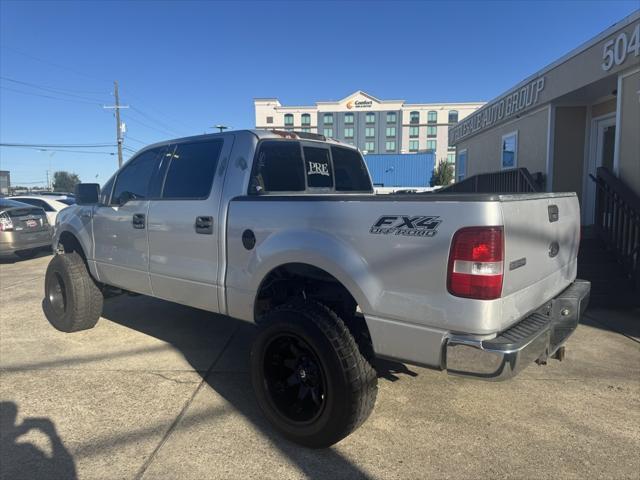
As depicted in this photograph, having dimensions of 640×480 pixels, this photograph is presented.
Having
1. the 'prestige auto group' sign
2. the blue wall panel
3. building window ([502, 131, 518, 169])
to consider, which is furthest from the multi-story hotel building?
building window ([502, 131, 518, 169])

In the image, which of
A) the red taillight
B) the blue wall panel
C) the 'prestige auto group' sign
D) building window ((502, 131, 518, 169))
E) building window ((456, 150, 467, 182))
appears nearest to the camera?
the red taillight

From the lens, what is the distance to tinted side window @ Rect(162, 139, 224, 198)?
3814 mm

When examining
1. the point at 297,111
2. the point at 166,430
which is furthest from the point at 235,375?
the point at 297,111

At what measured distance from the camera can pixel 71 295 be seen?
5.16 metres

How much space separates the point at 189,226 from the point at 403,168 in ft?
180

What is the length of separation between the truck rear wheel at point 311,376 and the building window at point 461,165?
526 inches

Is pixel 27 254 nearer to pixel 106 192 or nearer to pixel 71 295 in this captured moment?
pixel 71 295

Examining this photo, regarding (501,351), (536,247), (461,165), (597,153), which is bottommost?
(501,351)

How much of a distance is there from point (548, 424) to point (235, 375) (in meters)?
2.52

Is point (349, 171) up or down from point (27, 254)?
up

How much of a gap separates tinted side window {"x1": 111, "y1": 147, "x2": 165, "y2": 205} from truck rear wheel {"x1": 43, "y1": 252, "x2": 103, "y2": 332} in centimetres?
101

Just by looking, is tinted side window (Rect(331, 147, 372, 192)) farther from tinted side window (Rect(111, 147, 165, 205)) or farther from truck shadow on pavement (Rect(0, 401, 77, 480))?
truck shadow on pavement (Rect(0, 401, 77, 480))

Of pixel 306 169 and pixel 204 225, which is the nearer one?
pixel 204 225

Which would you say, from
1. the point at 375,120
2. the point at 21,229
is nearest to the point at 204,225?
the point at 21,229
